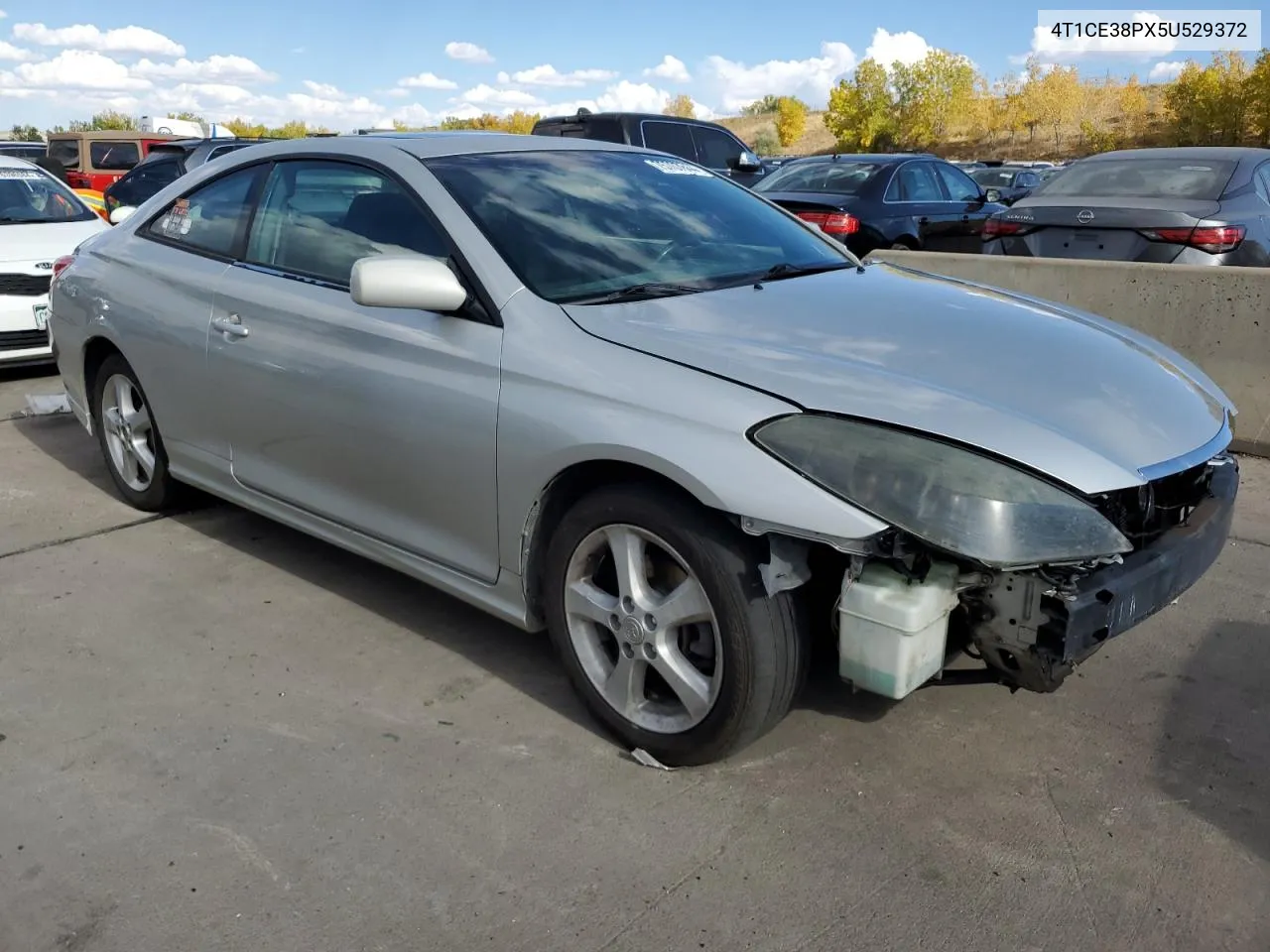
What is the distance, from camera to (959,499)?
2340 mm

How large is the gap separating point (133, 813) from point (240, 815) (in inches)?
10.6

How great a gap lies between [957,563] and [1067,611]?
0.24 m

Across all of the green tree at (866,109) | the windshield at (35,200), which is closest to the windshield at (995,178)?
the windshield at (35,200)

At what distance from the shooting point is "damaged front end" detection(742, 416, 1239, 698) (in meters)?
2.34

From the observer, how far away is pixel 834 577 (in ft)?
8.57

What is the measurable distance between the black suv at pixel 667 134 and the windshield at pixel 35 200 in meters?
4.60

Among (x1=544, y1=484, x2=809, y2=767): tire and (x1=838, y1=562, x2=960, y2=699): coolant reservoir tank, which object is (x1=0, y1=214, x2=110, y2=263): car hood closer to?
A: (x1=544, y1=484, x2=809, y2=767): tire

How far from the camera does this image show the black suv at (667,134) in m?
11.7

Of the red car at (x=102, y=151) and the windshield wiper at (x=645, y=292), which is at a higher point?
the red car at (x=102, y=151)

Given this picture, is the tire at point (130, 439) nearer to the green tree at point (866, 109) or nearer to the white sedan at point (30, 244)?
the white sedan at point (30, 244)

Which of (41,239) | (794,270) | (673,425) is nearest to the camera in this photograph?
(673,425)

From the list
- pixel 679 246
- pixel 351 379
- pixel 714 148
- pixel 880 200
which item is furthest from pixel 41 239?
pixel 714 148

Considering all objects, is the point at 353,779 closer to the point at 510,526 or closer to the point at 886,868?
the point at 510,526

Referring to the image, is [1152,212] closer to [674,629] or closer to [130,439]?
[674,629]
